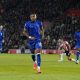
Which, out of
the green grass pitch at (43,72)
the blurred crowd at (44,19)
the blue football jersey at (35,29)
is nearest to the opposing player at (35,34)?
the blue football jersey at (35,29)

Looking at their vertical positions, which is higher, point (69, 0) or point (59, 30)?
point (69, 0)

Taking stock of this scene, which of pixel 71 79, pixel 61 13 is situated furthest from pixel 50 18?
pixel 71 79

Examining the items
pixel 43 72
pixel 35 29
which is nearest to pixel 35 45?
pixel 35 29

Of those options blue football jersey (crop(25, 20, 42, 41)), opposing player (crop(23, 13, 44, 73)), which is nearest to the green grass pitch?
opposing player (crop(23, 13, 44, 73))

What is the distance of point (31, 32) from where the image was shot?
A: 1738 cm

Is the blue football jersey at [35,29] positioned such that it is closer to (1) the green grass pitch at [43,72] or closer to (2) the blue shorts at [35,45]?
(2) the blue shorts at [35,45]

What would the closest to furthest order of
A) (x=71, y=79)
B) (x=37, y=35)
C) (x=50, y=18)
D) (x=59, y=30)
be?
(x=71, y=79) → (x=37, y=35) → (x=59, y=30) → (x=50, y=18)

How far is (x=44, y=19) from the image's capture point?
47625mm

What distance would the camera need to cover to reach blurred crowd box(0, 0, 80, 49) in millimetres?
44531

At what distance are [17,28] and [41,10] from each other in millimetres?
3455

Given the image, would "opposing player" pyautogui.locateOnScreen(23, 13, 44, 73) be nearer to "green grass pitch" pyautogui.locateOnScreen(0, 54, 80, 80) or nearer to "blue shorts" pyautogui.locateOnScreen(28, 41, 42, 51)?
"blue shorts" pyautogui.locateOnScreen(28, 41, 42, 51)

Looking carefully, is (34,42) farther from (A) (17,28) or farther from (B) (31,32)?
(A) (17,28)

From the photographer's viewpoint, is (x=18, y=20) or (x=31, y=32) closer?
(x=31, y=32)

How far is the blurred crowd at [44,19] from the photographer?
44.5 meters
